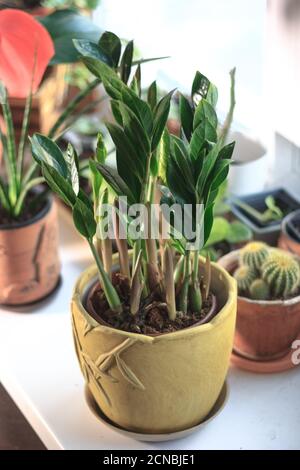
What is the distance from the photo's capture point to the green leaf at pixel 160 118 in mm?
621

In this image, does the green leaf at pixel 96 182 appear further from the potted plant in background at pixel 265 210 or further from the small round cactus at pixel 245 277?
the potted plant in background at pixel 265 210

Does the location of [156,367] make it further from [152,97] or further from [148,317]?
[152,97]

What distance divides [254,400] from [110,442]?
0.18 metres

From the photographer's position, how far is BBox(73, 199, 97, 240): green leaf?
0.65 metres

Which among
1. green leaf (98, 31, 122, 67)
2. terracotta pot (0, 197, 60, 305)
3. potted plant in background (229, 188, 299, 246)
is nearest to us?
green leaf (98, 31, 122, 67)

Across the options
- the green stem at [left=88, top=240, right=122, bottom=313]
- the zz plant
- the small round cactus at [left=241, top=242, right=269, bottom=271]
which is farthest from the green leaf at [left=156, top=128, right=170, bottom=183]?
Answer: the small round cactus at [left=241, top=242, right=269, bottom=271]

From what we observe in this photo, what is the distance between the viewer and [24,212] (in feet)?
3.13

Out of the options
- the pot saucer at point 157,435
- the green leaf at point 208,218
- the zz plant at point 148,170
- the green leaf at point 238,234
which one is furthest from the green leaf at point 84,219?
the green leaf at point 238,234

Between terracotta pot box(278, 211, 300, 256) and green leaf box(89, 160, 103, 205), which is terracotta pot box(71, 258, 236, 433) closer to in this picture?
green leaf box(89, 160, 103, 205)

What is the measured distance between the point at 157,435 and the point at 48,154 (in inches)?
12.7

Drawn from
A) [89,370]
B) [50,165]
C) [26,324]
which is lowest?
[26,324]

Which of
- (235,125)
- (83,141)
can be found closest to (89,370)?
(235,125)
